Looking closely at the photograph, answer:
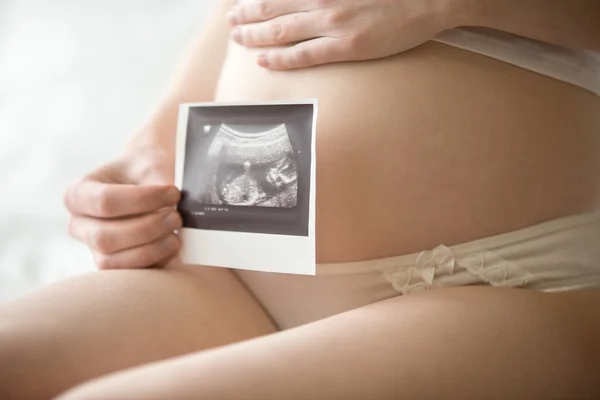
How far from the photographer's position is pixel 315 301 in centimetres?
68

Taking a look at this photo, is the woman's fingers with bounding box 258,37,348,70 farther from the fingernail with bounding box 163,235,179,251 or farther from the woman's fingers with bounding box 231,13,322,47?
the fingernail with bounding box 163,235,179,251

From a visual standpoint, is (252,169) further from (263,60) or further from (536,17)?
(536,17)

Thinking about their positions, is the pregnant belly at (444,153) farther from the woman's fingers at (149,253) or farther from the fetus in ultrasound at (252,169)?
the woman's fingers at (149,253)

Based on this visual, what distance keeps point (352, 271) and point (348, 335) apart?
0.16 meters

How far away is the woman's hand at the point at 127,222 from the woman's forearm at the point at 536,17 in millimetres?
419

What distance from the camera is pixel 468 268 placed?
1.99ft

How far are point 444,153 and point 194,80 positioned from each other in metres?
0.45

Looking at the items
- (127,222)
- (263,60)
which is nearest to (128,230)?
(127,222)

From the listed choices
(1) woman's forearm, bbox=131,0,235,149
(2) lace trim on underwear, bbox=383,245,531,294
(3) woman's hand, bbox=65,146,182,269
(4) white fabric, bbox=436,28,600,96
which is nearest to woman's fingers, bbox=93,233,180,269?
(3) woman's hand, bbox=65,146,182,269

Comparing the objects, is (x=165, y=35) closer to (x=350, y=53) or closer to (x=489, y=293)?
(x=350, y=53)

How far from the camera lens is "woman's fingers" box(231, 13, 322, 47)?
0.67 meters

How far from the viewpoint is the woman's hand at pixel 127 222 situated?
2.31 ft

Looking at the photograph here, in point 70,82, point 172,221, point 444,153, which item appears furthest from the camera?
point 70,82

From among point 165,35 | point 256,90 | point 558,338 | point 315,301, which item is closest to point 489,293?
point 558,338
